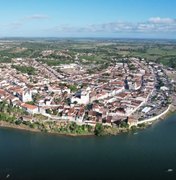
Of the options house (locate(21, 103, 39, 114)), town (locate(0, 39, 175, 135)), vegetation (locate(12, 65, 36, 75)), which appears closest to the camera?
town (locate(0, 39, 175, 135))

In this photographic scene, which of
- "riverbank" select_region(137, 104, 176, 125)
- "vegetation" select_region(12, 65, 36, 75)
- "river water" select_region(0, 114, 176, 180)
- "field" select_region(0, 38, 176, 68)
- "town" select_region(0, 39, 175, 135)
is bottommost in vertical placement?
"river water" select_region(0, 114, 176, 180)

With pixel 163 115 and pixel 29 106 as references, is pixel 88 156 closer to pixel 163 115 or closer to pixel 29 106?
pixel 29 106

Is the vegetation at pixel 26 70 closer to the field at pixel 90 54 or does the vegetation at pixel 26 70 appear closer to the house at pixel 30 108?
the field at pixel 90 54

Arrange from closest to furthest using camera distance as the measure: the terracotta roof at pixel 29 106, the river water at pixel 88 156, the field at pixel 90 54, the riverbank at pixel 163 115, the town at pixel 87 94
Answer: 1. the river water at pixel 88 156
2. the riverbank at pixel 163 115
3. the town at pixel 87 94
4. the terracotta roof at pixel 29 106
5. the field at pixel 90 54

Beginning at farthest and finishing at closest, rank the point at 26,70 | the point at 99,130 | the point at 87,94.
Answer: the point at 26,70
the point at 87,94
the point at 99,130

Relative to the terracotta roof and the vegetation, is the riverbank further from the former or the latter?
the vegetation

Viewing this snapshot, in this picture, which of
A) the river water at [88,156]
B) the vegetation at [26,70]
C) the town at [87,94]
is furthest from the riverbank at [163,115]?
the vegetation at [26,70]

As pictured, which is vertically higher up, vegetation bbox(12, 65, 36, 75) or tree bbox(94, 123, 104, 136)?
vegetation bbox(12, 65, 36, 75)

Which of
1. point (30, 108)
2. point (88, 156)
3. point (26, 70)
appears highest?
point (26, 70)

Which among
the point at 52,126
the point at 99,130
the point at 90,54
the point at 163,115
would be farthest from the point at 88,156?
the point at 90,54

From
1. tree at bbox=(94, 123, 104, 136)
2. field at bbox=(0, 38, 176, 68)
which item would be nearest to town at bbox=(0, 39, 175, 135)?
tree at bbox=(94, 123, 104, 136)
